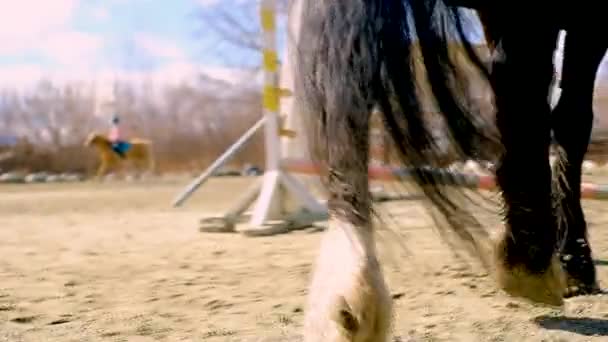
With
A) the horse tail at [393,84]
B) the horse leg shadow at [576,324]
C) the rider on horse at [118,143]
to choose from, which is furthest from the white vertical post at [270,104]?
the rider on horse at [118,143]

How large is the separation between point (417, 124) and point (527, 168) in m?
0.37

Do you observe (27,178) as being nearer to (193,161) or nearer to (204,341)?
(193,161)

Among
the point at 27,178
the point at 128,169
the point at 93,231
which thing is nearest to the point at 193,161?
the point at 128,169

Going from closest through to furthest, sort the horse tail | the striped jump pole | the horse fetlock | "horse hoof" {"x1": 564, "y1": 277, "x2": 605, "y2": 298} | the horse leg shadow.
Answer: the horse fetlock → the horse tail → the striped jump pole → the horse leg shadow → "horse hoof" {"x1": 564, "y1": 277, "x2": 605, "y2": 298}

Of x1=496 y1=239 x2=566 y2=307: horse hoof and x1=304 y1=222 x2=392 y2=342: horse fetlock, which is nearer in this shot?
x1=304 y1=222 x2=392 y2=342: horse fetlock

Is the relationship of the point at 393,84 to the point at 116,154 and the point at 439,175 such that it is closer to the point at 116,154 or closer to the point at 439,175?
the point at 439,175

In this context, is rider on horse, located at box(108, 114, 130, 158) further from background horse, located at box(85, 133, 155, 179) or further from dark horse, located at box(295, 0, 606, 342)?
dark horse, located at box(295, 0, 606, 342)

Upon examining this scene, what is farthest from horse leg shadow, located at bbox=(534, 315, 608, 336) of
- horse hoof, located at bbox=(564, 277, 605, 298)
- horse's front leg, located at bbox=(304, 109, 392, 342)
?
horse's front leg, located at bbox=(304, 109, 392, 342)

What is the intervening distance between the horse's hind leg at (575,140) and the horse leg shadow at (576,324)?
1.02 ft

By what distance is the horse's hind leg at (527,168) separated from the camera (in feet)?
6.33

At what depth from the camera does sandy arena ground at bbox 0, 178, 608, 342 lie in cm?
211

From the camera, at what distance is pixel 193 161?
24.7m

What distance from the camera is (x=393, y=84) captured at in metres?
1.67

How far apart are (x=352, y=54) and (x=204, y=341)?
31.6 inches
